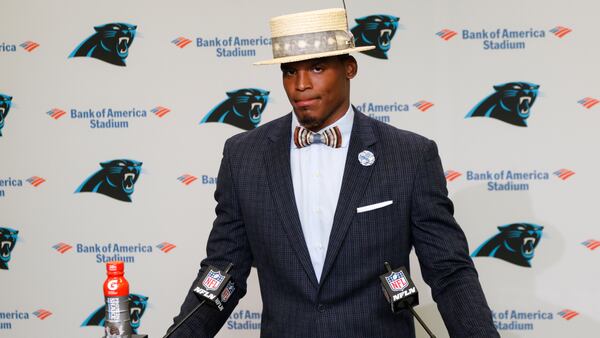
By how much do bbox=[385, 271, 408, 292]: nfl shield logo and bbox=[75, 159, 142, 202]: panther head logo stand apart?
2256 mm

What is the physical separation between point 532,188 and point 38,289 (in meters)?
2.47

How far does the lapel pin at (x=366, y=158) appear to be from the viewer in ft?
7.54

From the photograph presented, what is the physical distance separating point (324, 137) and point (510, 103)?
165 centimetres

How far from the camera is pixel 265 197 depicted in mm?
2330

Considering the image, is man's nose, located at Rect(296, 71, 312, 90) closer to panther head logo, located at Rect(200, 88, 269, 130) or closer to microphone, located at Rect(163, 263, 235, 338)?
microphone, located at Rect(163, 263, 235, 338)

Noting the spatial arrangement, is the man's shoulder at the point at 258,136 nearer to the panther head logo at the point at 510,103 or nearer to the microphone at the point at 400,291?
the microphone at the point at 400,291

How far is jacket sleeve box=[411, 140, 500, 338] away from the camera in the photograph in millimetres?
2109

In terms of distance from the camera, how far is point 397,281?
1.95 m

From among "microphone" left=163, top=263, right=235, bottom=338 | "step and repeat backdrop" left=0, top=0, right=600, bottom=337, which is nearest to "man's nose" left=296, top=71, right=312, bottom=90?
"microphone" left=163, top=263, right=235, bottom=338

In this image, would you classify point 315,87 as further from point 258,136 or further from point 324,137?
point 258,136

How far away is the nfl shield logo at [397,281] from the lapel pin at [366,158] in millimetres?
428

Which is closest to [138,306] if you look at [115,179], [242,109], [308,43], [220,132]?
[115,179]

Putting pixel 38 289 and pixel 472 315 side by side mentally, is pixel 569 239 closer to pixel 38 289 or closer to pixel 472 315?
pixel 472 315

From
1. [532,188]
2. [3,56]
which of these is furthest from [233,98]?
[532,188]
